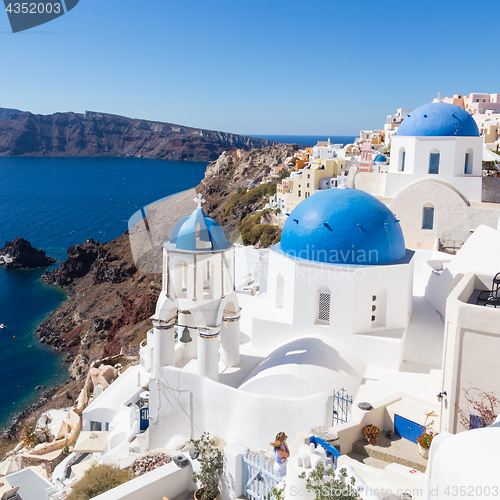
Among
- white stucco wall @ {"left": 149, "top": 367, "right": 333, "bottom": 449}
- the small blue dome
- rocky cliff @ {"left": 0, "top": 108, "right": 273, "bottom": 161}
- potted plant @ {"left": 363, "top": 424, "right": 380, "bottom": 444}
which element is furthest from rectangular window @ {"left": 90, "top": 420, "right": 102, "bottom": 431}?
rocky cliff @ {"left": 0, "top": 108, "right": 273, "bottom": 161}

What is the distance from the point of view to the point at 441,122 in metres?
18.0

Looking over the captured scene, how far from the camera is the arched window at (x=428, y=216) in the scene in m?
18.2

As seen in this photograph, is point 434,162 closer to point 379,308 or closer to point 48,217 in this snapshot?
point 379,308

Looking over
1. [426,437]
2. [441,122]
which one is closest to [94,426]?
[426,437]

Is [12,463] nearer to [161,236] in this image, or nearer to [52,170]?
[161,236]

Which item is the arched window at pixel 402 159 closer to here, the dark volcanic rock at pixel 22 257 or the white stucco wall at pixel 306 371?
the white stucco wall at pixel 306 371

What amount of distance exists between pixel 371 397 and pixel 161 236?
2993 centimetres

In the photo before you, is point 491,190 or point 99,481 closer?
point 99,481

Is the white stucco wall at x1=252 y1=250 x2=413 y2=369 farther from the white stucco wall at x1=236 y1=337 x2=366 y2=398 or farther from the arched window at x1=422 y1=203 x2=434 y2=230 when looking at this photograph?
the arched window at x1=422 y1=203 x2=434 y2=230

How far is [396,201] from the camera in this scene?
18.2m

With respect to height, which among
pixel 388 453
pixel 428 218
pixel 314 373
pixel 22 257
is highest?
pixel 428 218

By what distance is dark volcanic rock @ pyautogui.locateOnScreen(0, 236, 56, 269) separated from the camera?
58406 millimetres

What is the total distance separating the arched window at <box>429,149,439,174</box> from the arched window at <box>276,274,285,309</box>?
10.1 meters

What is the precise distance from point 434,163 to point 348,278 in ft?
33.7
